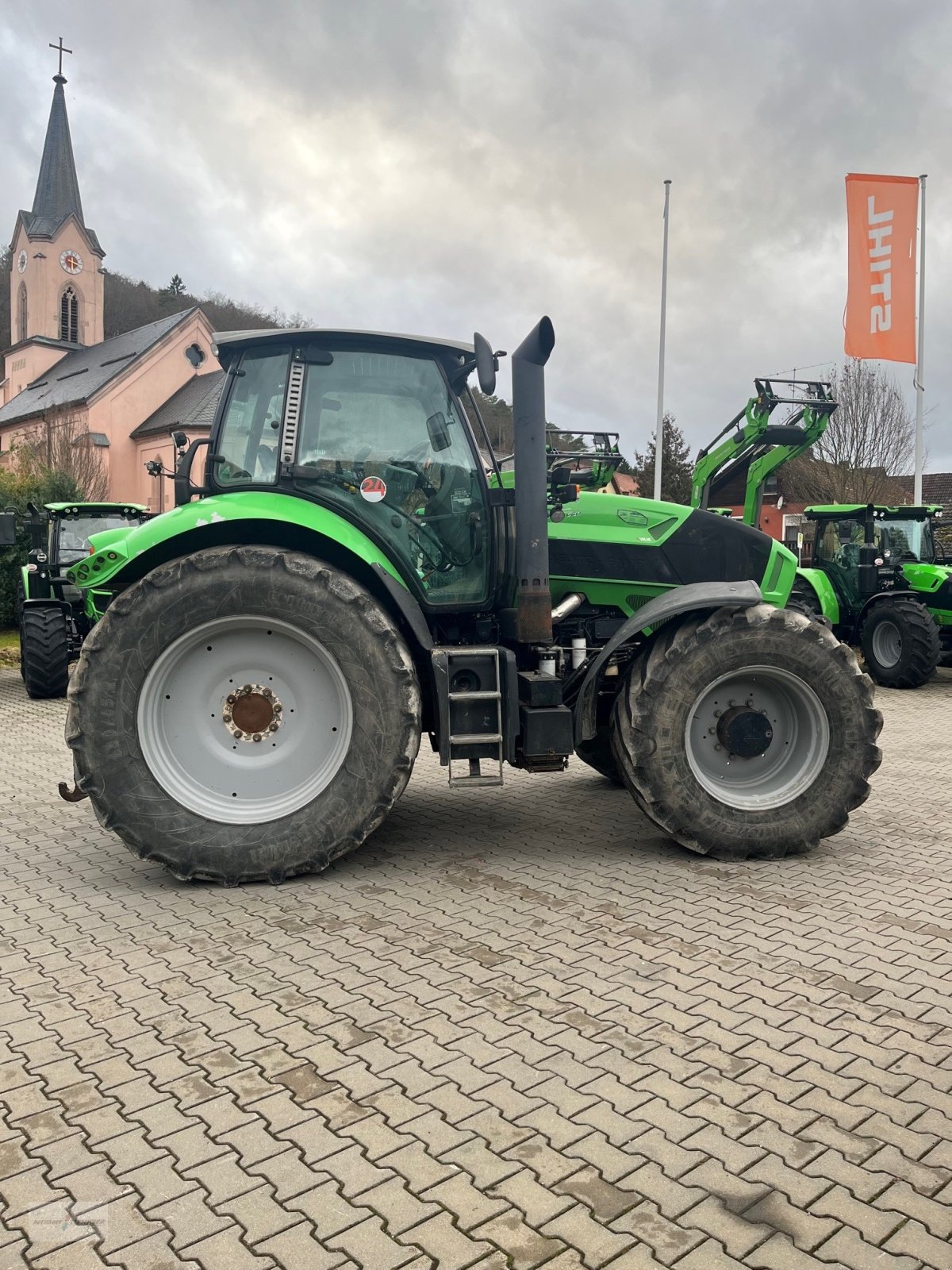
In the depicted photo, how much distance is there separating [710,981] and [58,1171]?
2199 millimetres

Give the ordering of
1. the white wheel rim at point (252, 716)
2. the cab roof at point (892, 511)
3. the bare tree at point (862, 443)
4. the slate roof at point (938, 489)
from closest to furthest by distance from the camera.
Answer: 1. the white wheel rim at point (252, 716)
2. the cab roof at point (892, 511)
3. the bare tree at point (862, 443)
4. the slate roof at point (938, 489)

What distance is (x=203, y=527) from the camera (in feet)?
16.0

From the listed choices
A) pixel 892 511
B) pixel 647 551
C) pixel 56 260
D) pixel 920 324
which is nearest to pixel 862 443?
pixel 920 324

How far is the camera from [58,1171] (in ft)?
8.34

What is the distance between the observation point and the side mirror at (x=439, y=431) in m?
5.23

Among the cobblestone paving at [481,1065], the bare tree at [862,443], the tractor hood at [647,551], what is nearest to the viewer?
the cobblestone paving at [481,1065]

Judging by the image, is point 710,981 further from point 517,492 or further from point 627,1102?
point 517,492

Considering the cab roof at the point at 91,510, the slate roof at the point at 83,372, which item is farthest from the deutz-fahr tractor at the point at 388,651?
the slate roof at the point at 83,372

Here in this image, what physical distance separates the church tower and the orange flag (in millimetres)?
45035

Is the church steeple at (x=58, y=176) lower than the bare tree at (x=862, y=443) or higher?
higher

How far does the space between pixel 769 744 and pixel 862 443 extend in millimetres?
28314

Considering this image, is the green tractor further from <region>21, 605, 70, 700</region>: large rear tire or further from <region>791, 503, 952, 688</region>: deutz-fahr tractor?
<region>791, 503, 952, 688</region>: deutz-fahr tractor

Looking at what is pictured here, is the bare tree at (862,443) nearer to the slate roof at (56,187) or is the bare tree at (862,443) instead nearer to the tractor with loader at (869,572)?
the tractor with loader at (869,572)

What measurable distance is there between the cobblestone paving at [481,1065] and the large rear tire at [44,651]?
7154mm
